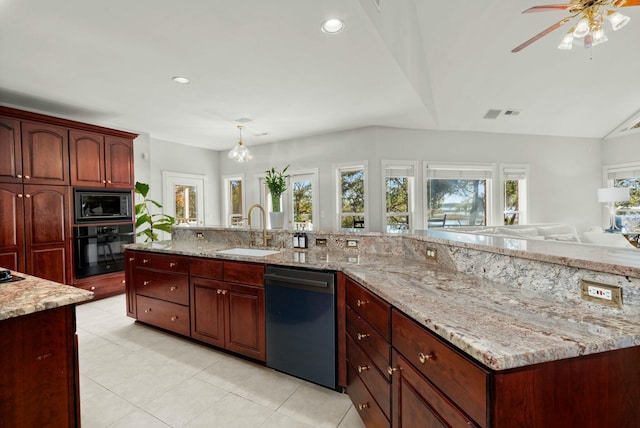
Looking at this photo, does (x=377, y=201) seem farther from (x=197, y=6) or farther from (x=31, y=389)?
(x=31, y=389)

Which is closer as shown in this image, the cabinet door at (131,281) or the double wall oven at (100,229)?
the cabinet door at (131,281)

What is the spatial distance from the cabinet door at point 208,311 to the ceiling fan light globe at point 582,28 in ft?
13.0

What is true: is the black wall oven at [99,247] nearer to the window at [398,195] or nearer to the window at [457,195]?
the window at [398,195]

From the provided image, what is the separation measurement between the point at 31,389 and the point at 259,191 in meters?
5.29

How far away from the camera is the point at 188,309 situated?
268cm

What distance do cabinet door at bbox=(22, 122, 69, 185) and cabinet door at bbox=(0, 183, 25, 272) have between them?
0.19m

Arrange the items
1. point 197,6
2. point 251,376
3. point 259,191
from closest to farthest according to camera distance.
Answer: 1. point 197,6
2. point 251,376
3. point 259,191

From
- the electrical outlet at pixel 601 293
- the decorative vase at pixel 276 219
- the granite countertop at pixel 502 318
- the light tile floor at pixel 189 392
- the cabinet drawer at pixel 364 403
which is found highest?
the decorative vase at pixel 276 219

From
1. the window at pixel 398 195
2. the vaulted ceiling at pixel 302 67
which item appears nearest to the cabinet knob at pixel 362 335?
the vaulted ceiling at pixel 302 67

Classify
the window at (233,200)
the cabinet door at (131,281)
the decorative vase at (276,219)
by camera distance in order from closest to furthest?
the decorative vase at (276,219)
the cabinet door at (131,281)
the window at (233,200)

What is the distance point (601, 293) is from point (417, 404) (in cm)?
77

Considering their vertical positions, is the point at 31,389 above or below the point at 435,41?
below

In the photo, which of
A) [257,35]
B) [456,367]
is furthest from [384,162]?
[456,367]

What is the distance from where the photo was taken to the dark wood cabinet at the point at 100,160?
376cm
